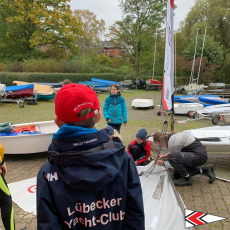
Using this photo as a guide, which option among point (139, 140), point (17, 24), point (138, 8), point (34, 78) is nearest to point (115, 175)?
point (139, 140)

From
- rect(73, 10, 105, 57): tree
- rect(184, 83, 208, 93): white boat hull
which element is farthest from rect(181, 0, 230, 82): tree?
rect(73, 10, 105, 57): tree

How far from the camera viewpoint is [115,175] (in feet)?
3.45

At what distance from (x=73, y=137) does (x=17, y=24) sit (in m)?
27.7

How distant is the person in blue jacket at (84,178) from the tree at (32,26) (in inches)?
1018

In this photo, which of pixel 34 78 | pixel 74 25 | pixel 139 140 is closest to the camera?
pixel 139 140

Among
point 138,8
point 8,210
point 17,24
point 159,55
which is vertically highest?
point 138,8

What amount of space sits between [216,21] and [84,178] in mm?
32169

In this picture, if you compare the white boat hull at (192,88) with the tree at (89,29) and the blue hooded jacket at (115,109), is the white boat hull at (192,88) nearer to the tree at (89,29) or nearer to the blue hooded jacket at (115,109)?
the blue hooded jacket at (115,109)

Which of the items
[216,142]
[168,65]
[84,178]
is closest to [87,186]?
[84,178]

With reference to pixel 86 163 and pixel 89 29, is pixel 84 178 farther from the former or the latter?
pixel 89 29

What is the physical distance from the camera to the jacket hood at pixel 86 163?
1009 mm

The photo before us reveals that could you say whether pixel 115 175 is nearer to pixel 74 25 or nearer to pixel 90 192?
pixel 90 192

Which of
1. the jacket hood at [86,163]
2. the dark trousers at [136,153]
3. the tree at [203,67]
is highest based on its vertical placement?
the tree at [203,67]

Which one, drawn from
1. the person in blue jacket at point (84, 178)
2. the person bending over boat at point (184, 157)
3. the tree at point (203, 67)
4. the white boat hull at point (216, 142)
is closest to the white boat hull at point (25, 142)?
the person bending over boat at point (184, 157)
